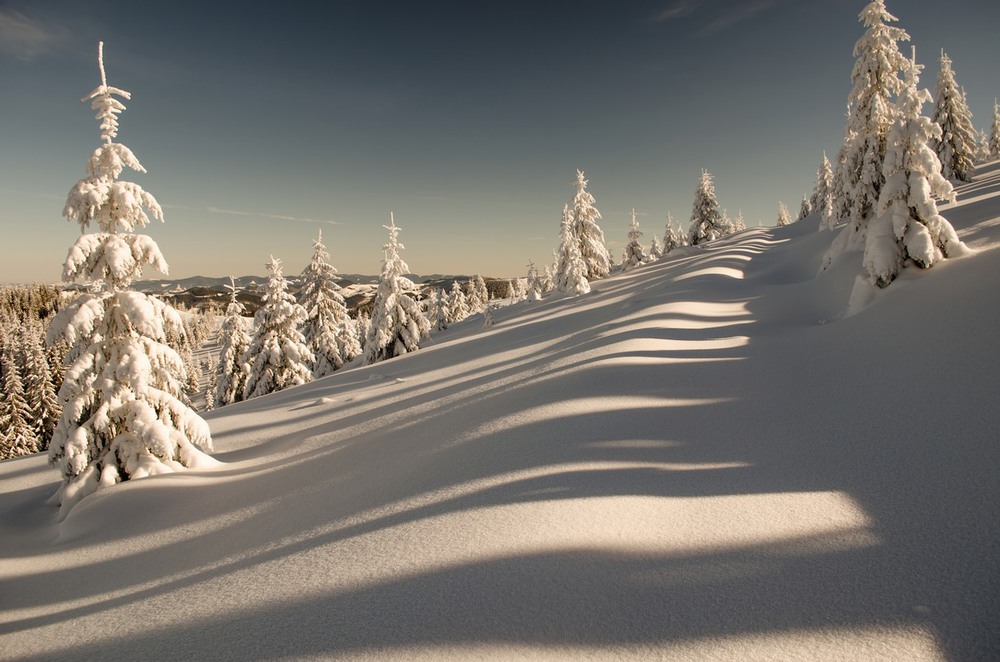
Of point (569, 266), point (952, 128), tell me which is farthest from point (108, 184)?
point (952, 128)

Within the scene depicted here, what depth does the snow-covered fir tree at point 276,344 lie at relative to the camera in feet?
84.9

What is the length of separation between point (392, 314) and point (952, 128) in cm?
4946

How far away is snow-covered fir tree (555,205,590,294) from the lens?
38438 millimetres

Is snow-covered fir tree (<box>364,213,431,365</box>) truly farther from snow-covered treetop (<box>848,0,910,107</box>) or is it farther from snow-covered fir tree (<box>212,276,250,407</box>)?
snow-covered treetop (<box>848,0,910,107</box>)

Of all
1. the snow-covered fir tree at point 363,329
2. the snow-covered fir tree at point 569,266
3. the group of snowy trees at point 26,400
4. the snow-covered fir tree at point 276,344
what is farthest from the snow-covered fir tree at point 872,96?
the group of snowy trees at point 26,400

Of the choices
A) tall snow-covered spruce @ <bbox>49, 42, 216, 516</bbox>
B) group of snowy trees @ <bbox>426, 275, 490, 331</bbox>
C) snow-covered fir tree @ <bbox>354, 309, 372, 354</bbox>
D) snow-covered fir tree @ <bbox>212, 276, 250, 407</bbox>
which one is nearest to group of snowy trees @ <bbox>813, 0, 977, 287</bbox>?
tall snow-covered spruce @ <bbox>49, 42, 216, 516</bbox>

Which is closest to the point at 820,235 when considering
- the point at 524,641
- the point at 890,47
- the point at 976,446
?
the point at 890,47

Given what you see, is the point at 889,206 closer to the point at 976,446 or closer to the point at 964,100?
the point at 976,446

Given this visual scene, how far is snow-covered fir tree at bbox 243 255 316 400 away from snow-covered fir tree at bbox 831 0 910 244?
28.3 metres

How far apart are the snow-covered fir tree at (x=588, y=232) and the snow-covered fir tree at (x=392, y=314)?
67.0ft

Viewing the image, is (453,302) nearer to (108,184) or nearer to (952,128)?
(952,128)

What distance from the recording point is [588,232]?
45.6 meters

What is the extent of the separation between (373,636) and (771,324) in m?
12.8

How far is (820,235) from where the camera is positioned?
26031mm
